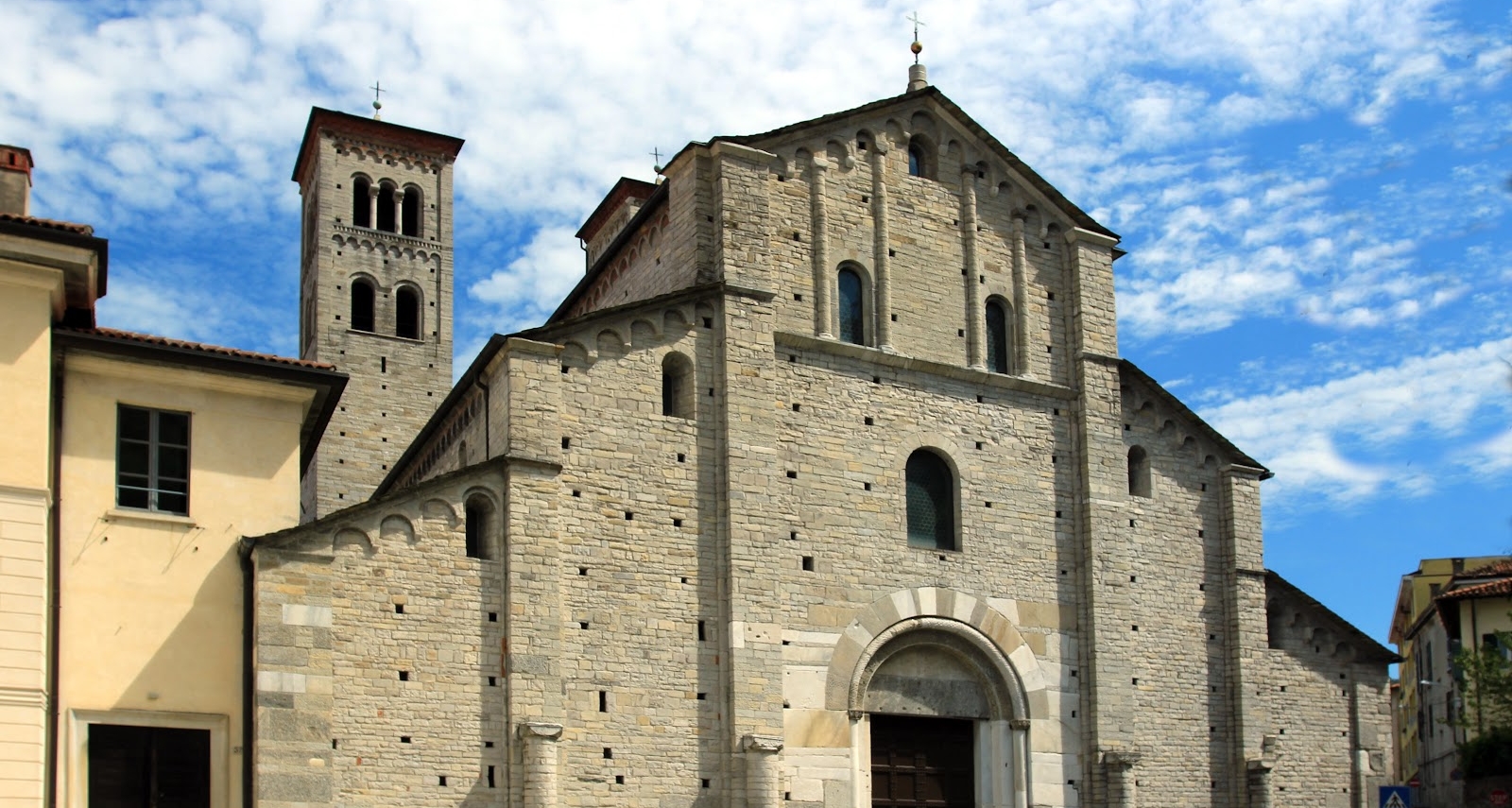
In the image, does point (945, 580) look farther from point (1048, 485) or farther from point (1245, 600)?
point (1245, 600)

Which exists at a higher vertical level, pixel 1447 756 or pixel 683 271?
pixel 683 271

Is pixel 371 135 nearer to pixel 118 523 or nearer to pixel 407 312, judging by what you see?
pixel 407 312

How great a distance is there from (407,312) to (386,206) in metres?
3.04

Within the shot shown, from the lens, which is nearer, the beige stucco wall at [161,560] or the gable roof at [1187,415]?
the beige stucco wall at [161,560]

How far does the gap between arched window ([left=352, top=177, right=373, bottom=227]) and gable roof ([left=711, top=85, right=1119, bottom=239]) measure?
21450 millimetres

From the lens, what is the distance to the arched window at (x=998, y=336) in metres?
25.8

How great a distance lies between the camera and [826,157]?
24719mm

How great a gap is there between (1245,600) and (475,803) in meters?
13.2

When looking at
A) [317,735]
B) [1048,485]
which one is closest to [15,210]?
[317,735]

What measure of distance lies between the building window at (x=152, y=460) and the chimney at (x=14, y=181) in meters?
2.51

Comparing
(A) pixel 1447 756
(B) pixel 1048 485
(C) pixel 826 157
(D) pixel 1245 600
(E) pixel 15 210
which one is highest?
(C) pixel 826 157

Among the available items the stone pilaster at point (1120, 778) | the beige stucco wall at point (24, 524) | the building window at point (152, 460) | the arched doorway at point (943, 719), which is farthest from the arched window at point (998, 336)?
the beige stucco wall at point (24, 524)

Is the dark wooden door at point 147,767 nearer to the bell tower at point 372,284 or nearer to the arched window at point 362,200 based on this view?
the bell tower at point 372,284

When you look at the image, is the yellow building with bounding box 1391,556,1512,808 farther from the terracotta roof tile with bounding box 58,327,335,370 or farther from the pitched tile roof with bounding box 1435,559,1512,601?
the terracotta roof tile with bounding box 58,327,335,370
